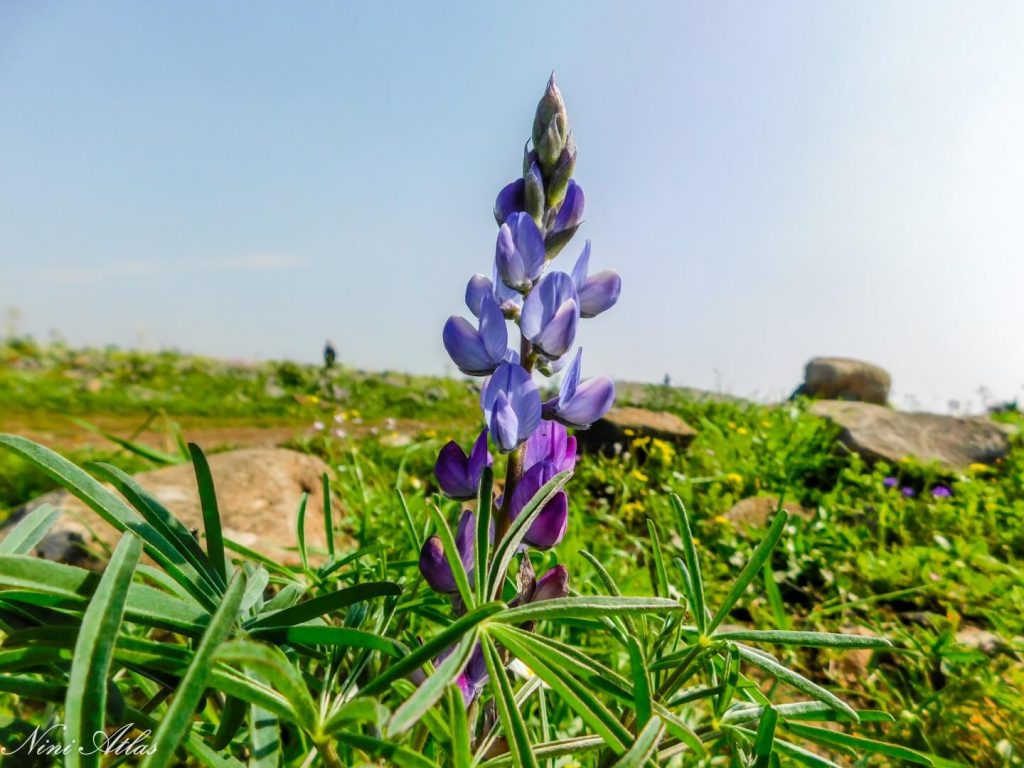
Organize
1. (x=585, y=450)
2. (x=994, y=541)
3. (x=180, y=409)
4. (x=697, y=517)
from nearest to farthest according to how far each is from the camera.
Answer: (x=994, y=541)
(x=697, y=517)
(x=585, y=450)
(x=180, y=409)

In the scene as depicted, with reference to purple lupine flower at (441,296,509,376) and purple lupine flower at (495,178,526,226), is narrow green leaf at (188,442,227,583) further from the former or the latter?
purple lupine flower at (495,178,526,226)

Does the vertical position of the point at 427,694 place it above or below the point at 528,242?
below

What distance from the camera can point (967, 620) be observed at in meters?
2.53

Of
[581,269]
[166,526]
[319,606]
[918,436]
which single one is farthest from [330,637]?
[918,436]

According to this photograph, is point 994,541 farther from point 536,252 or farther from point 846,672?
point 536,252

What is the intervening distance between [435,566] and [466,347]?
28cm

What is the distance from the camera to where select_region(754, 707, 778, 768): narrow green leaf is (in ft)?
2.34

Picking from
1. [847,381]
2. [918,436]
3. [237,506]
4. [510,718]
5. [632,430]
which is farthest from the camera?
[847,381]

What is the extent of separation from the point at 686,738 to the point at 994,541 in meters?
3.28

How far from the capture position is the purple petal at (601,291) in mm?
962

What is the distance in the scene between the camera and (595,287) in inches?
38.1

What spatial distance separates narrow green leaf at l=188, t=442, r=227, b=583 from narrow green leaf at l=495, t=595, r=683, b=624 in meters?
0.35

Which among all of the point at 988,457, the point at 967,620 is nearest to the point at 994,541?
the point at 967,620

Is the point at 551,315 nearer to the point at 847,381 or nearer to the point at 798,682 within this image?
the point at 798,682
